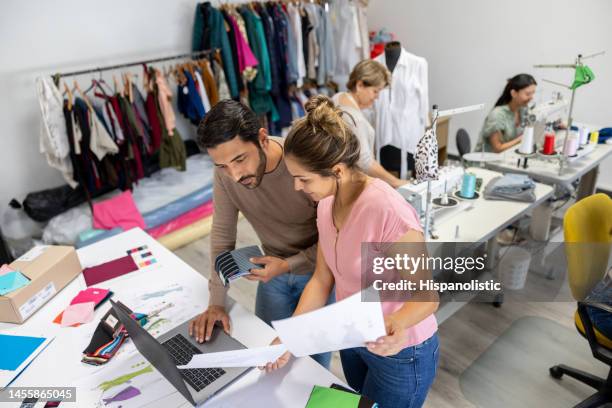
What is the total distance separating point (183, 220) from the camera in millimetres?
3805

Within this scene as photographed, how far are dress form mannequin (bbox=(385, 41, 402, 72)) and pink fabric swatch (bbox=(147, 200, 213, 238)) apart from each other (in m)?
2.00

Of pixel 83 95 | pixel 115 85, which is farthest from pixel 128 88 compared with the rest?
pixel 83 95

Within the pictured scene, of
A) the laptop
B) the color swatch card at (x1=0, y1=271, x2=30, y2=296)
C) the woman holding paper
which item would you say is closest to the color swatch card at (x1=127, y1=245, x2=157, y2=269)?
the color swatch card at (x1=0, y1=271, x2=30, y2=296)

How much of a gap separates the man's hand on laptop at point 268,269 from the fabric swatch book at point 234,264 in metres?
0.02

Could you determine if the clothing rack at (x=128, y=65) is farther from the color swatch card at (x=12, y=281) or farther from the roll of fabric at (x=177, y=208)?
the color swatch card at (x=12, y=281)

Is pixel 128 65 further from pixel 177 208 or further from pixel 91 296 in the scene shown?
pixel 91 296

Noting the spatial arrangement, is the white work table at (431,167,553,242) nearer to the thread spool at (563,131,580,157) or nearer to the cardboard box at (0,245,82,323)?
the thread spool at (563,131,580,157)

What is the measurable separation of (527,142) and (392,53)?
1.19 meters

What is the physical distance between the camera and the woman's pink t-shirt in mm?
1111

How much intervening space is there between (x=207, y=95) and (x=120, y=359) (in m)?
3.05

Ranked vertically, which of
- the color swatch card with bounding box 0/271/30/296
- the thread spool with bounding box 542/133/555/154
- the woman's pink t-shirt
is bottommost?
the color swatch card with bounding box 0/271/30/296

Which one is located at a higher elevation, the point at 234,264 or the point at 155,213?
the point at 234,264

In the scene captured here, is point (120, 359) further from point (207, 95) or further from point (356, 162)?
point (207, 95)

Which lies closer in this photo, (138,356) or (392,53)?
(138,356)
